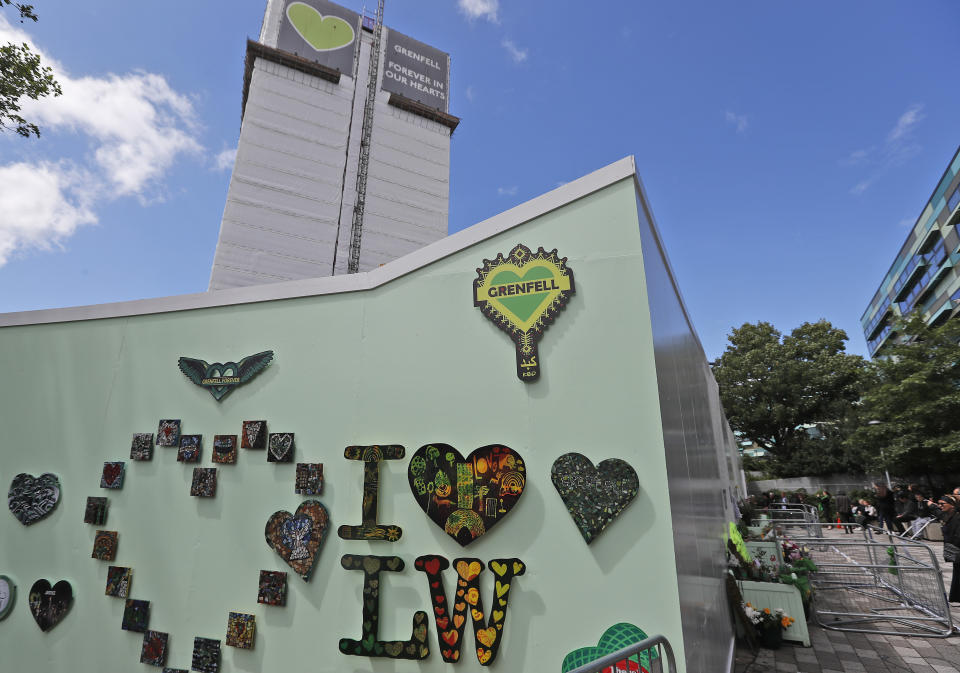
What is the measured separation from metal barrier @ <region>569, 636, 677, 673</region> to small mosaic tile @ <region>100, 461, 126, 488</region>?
5181 mm

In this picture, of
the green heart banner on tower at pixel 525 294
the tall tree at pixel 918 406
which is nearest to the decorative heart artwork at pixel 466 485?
the green heart banner on tower at pixel 525 294

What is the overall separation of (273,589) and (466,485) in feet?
6.81

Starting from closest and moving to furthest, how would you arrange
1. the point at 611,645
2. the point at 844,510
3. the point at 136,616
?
the point at 611,645 < the point at 136,616 < the point at 844,510

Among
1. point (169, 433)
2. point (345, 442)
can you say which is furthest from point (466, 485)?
point (169, 433)

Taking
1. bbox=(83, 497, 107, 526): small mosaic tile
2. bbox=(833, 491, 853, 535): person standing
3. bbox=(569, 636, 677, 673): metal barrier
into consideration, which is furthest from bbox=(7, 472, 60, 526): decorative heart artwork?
bbox=(833, 491, 853, 535): person standing

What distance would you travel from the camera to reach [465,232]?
473 cm

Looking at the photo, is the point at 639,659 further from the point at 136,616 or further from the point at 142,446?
the point at 142,446

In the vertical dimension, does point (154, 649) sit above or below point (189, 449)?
below

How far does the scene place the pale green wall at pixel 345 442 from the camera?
3775 mm

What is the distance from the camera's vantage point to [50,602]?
16.8 ft

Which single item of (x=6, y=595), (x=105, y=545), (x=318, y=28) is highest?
(x=318, y=28)

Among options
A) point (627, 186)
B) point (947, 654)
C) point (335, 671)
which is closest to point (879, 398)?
point (947, 654)

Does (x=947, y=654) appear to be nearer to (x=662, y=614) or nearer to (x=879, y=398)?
(x=662, y=614)

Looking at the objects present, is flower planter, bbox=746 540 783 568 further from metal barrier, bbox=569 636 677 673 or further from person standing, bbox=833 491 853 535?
person standing, bbox=833 491 853 535
